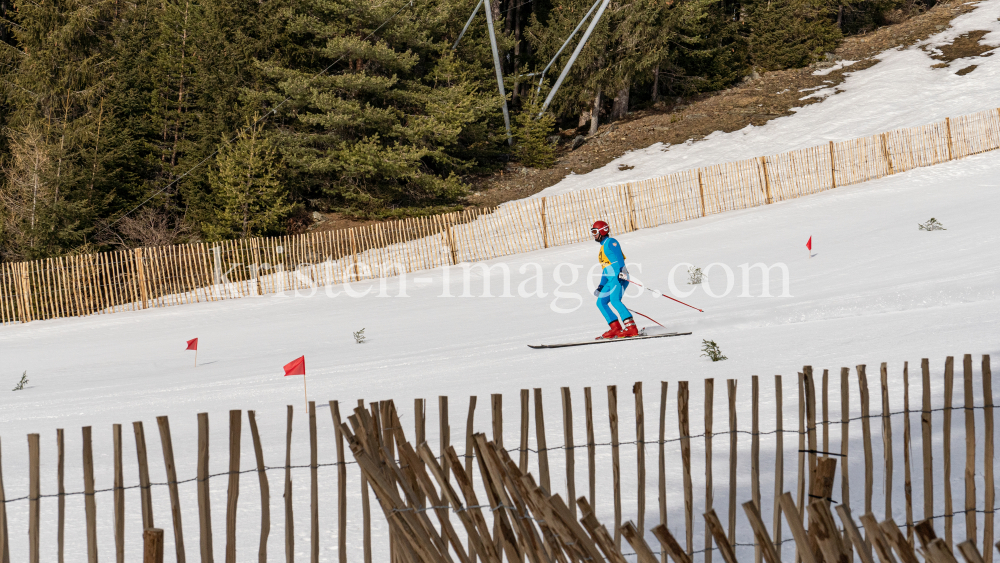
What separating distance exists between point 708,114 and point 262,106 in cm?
1840

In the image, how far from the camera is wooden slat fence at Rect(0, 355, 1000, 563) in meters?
2.10

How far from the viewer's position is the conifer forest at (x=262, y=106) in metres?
25.0

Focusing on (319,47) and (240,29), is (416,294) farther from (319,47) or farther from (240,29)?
(240,29)

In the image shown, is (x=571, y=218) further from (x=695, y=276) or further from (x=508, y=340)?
(x=508, y=340)

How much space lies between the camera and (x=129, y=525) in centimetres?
421

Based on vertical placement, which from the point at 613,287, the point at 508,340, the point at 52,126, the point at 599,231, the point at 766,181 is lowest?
the point at 508,340

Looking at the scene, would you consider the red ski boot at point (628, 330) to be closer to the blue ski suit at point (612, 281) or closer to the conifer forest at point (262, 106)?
the blue ski suit at point (612, 281)

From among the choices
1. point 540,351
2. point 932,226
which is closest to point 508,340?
point 540,351

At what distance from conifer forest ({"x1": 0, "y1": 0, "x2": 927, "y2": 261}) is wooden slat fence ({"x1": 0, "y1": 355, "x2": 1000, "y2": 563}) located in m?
21.9

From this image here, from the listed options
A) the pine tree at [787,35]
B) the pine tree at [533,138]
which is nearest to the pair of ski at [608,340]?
the pine tree at [533,138]

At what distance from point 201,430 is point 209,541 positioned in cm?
48

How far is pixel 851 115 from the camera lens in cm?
2789

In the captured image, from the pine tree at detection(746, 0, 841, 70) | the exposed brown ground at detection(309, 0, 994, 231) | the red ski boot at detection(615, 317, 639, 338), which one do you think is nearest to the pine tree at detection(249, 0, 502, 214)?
the exposed brown ground at detection(309, 0, 994, 231)

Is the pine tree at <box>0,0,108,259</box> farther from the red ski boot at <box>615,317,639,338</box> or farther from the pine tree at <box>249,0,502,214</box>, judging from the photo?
the red ski boot at <box>615,317,639,338</box>
